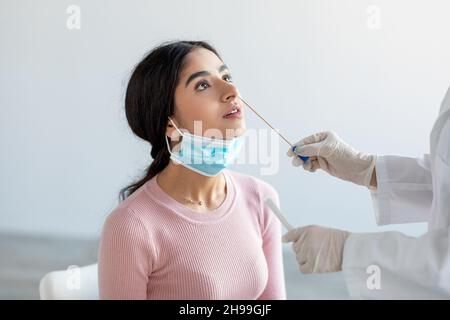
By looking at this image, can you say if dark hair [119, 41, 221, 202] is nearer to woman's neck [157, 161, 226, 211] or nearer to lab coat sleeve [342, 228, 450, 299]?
woman's neck [157, 161, 226, 211]

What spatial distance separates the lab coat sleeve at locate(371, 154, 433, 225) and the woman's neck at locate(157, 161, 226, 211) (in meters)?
0.44

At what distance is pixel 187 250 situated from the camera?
4.80ft

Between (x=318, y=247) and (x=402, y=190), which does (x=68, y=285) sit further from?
(x=402, y=190)

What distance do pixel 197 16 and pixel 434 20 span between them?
3.53 ft

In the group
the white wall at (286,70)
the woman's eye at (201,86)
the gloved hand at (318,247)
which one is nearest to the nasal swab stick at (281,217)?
the gloved hand at (318,247)

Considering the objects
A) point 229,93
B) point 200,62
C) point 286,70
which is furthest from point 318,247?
point 286,70

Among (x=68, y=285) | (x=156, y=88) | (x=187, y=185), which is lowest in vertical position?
(x=68, y=285)

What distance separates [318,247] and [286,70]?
176cm

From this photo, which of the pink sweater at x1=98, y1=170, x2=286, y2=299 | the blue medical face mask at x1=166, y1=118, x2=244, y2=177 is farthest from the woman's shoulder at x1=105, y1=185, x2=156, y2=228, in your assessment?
the blue medical face mask at x1=166, y1=118, x2=244, y2=177

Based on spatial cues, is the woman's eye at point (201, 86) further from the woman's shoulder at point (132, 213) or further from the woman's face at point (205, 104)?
the woman's shoulder at point (132, 213)

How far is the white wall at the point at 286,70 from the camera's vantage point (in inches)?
114

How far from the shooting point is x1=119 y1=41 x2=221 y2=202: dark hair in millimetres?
1545

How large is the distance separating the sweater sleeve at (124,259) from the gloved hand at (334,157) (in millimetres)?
481

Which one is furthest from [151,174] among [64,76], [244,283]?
[64,76]
